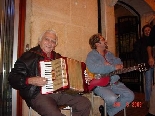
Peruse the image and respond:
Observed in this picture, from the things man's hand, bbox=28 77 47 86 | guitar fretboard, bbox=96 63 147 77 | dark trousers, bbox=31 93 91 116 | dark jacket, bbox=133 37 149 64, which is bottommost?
Result: dark trousers, bbox=31 93 91 116

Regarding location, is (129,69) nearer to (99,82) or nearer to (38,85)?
(99,82)

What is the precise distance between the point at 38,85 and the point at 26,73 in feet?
0.96

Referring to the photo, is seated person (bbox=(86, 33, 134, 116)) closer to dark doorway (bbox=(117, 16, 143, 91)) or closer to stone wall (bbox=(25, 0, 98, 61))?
stone wall (bbox=(25, 0, 98, 61))

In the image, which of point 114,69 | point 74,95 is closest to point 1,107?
point 74,95

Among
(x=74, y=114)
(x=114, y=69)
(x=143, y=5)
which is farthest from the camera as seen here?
(x=143, y=5)

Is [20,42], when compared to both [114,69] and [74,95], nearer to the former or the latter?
[74,95]

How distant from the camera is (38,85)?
205 centimetres

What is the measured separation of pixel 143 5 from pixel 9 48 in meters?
4.27

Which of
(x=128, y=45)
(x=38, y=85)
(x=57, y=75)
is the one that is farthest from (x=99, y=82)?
(x=128, y=45)

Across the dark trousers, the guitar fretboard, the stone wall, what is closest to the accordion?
the dark trousers

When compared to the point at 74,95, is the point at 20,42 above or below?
above

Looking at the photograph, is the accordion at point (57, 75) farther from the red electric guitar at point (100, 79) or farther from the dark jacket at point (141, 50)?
the dark jacket at point (141, 50)

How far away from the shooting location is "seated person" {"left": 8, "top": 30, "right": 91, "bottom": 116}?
2.14 m

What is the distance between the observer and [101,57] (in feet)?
10.0
